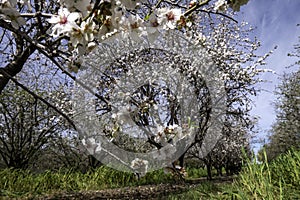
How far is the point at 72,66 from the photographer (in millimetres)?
1481

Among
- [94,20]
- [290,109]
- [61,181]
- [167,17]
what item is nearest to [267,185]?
[167,17]

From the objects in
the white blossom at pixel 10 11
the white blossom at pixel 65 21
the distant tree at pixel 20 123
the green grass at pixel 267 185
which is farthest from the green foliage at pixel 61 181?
the white blossom at pixel 65 21

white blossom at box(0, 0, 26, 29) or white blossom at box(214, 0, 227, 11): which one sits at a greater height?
white blossom at box(214, 0, 227, 11)

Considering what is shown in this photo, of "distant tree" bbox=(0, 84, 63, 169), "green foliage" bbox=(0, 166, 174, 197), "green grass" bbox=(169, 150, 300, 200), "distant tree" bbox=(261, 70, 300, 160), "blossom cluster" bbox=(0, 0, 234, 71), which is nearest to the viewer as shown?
"blossom cluster" bbox=(0, 0, 234, 71)

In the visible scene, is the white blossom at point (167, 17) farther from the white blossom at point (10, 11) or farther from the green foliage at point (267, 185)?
the green foliage at point (267, 185)

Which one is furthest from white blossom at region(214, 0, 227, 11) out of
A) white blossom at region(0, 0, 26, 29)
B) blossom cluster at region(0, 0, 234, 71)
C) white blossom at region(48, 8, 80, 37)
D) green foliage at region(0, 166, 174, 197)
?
green foliage at region(0, 166, 174, 197)

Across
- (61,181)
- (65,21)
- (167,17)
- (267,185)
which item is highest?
(167,17)

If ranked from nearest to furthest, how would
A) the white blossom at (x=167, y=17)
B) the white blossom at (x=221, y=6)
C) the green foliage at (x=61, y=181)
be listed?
the white blossom at (x=167, y=17)
the white blossom at (x=221, y=6)
the green foliage at (x=61, y=181)

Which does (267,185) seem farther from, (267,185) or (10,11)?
(10,11)

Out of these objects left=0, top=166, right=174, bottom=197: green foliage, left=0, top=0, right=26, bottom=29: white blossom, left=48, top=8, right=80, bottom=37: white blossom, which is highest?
left=0, top=0, right=26, bottom=29: white blossom

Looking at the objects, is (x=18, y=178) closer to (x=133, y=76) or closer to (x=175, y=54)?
(x=133, y=76)

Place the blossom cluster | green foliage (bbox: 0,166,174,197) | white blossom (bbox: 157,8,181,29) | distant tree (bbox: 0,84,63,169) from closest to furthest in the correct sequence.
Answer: the blossom cluster → white blossom (bbox: 157,8,181,29) → green foliage (bbox: 0,166,174,197) → distant tree (bbox: 0,84,63,169)

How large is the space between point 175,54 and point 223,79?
1.80m

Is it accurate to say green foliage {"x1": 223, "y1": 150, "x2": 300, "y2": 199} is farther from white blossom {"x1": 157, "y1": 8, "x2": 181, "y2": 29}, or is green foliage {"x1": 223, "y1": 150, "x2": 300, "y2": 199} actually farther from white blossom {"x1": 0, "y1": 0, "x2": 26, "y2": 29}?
white blossom {"x1": 0, "y1": 0, "x2": 26, "y2": 29}
